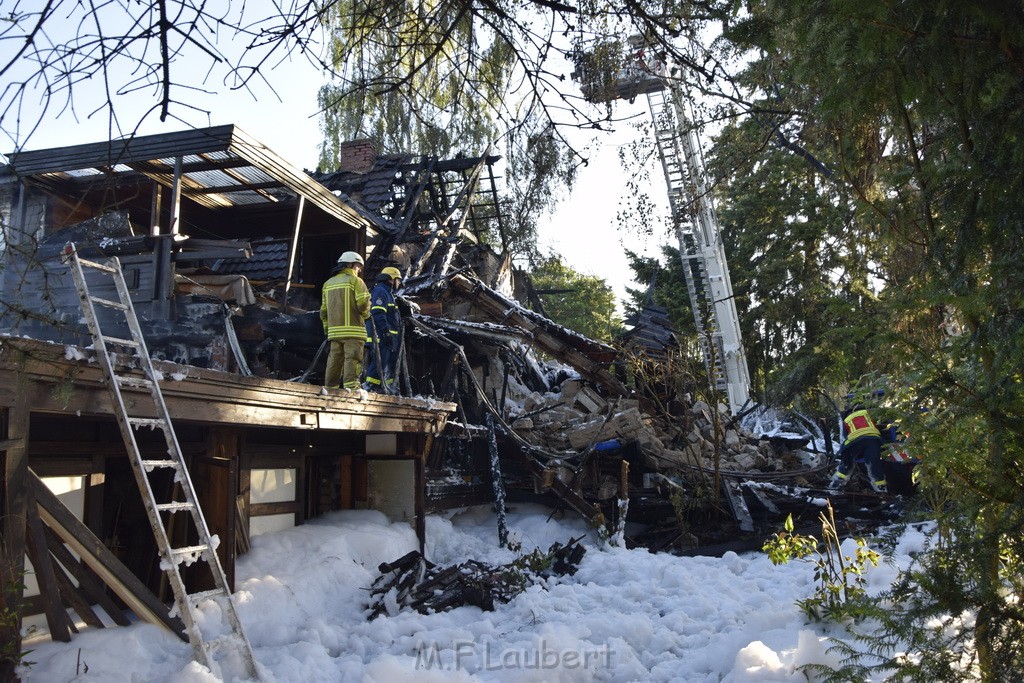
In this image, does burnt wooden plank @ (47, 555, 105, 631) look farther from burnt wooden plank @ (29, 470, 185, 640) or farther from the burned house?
burnt wooden plank @ (29, 470, 185, 640)

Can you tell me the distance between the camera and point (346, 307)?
9.62 metres

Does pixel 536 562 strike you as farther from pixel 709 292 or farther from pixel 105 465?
pixel 709 292

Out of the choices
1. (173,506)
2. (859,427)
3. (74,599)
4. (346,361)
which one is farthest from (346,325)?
(859,427)

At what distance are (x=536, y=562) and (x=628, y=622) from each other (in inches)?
94.3

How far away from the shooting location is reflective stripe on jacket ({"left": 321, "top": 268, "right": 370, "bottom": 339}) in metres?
9.58

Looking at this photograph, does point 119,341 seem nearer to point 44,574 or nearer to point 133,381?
point 133,381

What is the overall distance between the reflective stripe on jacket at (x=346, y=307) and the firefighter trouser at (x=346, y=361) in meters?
0.11

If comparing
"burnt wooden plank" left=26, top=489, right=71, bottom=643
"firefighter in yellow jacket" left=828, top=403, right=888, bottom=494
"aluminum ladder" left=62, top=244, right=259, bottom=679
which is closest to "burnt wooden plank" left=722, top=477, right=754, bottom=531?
"firefighter in yellow jacket" left=828, top=403, right=888, bottom=494

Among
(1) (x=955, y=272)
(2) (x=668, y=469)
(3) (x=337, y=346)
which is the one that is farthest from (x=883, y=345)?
(2) (x=668, y=469)

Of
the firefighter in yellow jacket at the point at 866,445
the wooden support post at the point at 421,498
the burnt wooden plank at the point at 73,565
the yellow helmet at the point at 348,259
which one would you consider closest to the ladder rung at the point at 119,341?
the burnt wooden plank at the point at 73,565

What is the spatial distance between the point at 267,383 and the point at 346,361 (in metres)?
2.39

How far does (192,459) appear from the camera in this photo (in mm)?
7863

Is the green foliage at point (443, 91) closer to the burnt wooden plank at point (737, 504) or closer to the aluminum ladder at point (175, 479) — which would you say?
the aluminum ladder at point (175, 479)

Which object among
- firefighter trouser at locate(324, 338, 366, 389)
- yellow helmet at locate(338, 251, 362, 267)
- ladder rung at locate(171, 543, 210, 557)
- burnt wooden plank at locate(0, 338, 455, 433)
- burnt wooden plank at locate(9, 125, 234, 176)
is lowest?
ladder rung at locate(171, 543, 210, 557)
